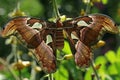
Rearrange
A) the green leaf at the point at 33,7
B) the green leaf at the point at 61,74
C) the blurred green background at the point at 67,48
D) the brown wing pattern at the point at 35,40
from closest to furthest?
1. the brown wing pattern at the point at 35,40
2. the green leaf at the point at 61,74
3. the blurred green background at the point at 67,48
4. the green leaf at the point at 33,7

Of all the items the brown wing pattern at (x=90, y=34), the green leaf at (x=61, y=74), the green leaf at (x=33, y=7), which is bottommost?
the green leaf at (x=33, y=7)

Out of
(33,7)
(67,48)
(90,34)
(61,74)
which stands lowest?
(33,7)

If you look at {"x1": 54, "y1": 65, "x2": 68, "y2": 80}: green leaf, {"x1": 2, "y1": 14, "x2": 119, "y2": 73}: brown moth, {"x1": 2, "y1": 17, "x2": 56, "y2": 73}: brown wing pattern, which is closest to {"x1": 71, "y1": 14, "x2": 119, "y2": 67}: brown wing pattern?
{"x1": 2, "y1": 14, "x2": 119, "y2": 73}: brown moth

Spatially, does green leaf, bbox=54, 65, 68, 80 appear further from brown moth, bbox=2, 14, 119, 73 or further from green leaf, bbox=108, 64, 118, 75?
brown moth, bbox=2, 14, 119, 73

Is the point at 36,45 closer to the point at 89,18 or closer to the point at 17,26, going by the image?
the point at 17,26

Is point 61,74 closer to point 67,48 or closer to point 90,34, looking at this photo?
point 67,48

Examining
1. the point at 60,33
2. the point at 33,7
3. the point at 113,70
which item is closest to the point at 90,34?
the point at 60,33

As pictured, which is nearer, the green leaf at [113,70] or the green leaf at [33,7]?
the green leaf at [113,70]

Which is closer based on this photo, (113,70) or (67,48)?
(67,48)

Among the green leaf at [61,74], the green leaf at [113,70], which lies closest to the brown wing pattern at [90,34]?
the green leaf at [61,74]

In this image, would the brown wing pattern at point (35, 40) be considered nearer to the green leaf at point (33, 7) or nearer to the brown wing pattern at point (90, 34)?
the brown wing pattern at point (90, 34)
